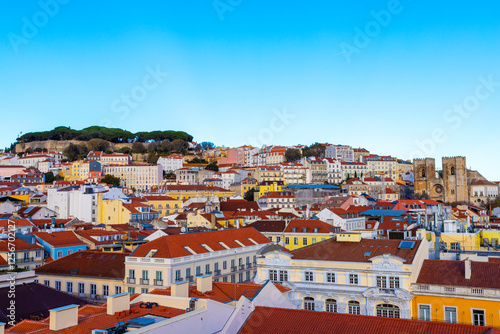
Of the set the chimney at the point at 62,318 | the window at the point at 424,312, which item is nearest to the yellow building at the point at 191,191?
the window at the point at 424,312

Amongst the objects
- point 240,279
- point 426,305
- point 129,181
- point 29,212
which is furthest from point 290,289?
point 129,181

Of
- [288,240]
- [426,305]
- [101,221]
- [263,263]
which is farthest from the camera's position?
[101,221]

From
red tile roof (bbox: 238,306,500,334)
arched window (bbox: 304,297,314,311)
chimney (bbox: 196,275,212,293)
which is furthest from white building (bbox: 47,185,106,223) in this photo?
red tile roof (bbox: 238,306,500,334)

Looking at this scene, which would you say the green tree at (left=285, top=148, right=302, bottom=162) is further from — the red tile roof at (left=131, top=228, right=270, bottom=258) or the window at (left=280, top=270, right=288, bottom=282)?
the window at (left=280, top=270, right=288, bottom=282)

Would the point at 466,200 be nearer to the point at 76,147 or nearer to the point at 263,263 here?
the point at 263,263

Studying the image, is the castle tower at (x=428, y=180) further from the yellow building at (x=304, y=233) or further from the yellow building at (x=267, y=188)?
the yellow building at (x=304, y=233)

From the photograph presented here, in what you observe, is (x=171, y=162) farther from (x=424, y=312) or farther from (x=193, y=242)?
(x=424, y=312)
